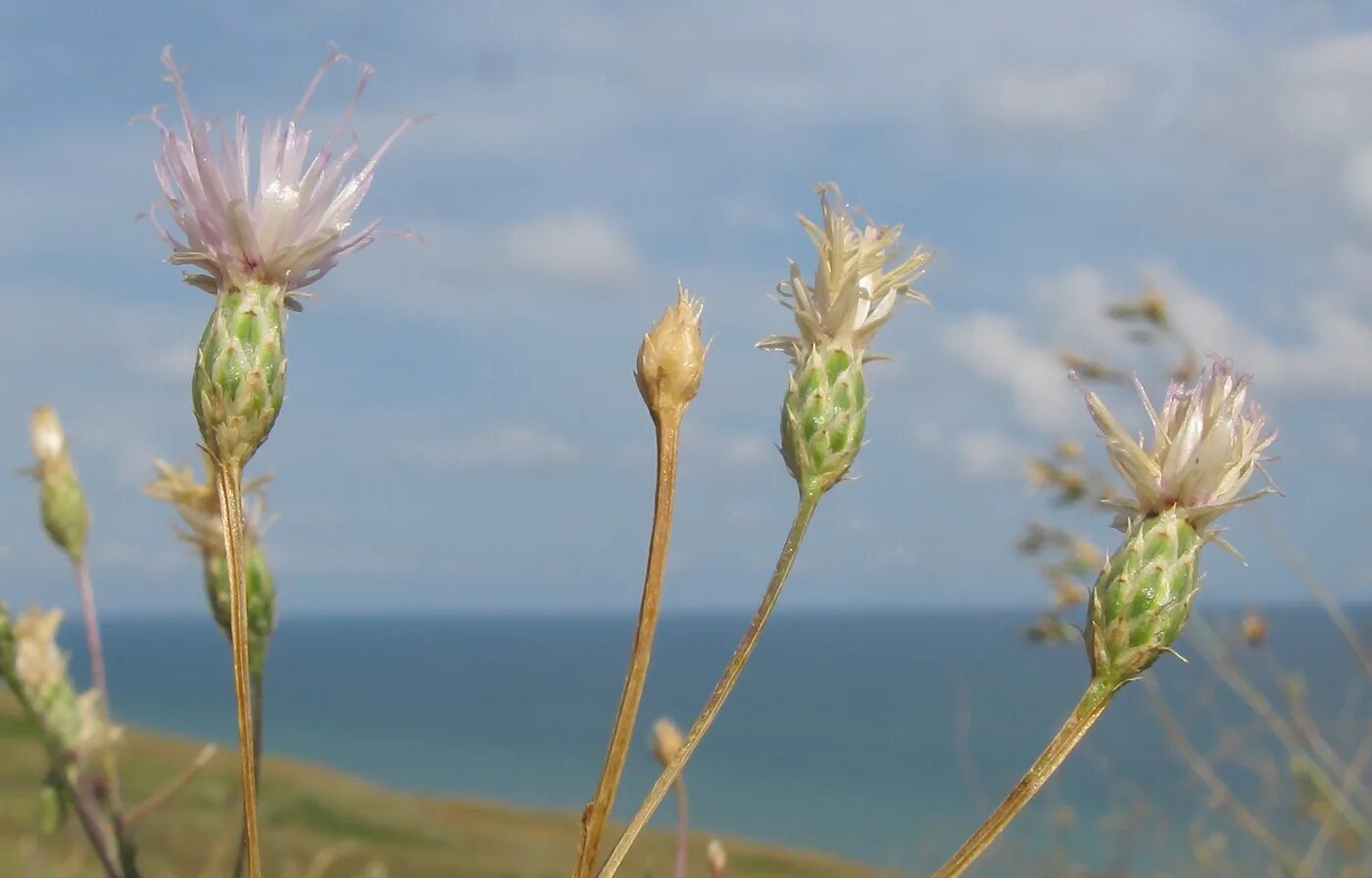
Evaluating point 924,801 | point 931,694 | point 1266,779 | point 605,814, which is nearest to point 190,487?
point 605,814

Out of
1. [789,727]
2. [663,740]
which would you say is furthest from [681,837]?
[789,727]

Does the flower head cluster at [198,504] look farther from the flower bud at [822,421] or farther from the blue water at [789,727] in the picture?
the blue water at [789,727]

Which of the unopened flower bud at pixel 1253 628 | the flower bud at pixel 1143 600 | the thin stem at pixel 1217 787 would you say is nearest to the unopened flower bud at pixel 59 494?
the flower bud at pixel 1143 600

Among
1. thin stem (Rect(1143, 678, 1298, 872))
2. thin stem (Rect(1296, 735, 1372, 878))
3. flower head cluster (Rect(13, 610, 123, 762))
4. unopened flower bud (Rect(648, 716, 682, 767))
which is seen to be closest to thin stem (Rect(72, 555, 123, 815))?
flower head cluster (Rect(13, 610, 123, 762))

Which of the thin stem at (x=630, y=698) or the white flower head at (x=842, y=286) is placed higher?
the white flower head at (x=842, y=286)

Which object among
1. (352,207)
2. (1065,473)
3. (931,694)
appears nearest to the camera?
(352,207)

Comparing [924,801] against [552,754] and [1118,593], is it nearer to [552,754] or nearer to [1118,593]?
[552,754]
